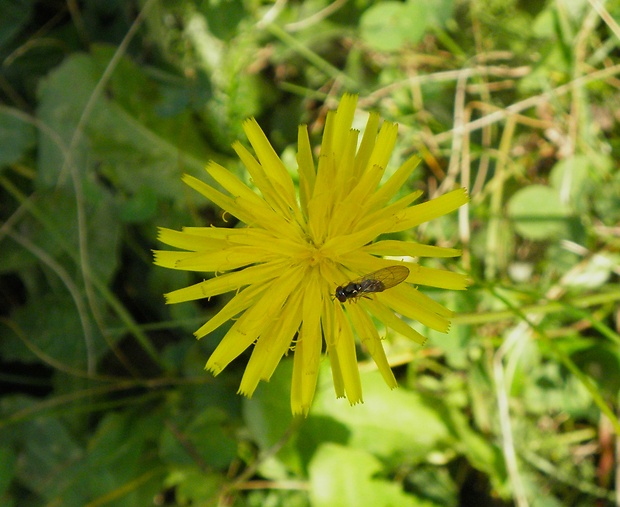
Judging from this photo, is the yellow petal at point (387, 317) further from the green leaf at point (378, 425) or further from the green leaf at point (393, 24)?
the green leaf at point (393, 24)

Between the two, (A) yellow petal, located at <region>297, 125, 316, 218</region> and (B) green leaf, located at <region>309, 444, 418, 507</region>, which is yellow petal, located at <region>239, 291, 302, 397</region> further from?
(B) green leaf, located at <region>309, 444, 418, 507</region>

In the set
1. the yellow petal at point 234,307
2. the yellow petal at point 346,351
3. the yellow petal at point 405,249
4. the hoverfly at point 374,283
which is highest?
the yellow petal at point 405,249

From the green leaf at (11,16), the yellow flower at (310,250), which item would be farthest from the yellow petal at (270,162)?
the green leaf at (11,16)

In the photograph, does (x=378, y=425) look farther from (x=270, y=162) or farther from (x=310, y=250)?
(x=270, y=162)

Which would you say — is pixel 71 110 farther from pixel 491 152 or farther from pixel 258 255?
pixel 491 152

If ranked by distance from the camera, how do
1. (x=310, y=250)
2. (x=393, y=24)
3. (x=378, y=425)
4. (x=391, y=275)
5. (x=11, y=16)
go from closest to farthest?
(x=391, y=275) < (x=310, y=250) < (x=378, y=425) < (x=393, y=24) < (x=11, y=16)

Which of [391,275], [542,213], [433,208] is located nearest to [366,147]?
[433,208]

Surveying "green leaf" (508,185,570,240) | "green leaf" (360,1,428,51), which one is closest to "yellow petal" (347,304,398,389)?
"green leaf" (508,185,570,240)
